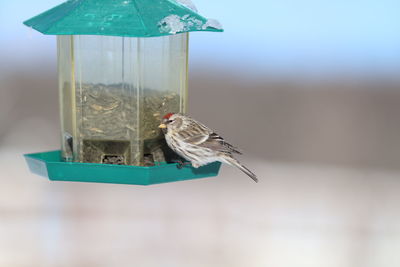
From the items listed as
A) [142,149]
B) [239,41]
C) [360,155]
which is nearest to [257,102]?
[239,41]

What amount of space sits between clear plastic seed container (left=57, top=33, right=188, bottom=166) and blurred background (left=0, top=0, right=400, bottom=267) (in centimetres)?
297

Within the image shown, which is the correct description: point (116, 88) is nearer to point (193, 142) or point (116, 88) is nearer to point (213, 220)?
point (193, 142)

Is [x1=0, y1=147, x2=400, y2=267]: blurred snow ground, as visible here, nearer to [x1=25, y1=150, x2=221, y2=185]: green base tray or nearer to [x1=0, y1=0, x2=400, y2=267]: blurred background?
[x1=0, y1=0, x2=400, y2=267]: blurred background

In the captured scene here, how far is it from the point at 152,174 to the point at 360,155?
577 centimetres

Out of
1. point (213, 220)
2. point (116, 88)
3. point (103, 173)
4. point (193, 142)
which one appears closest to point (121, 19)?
point (116, 88)

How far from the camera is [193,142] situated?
279 cm

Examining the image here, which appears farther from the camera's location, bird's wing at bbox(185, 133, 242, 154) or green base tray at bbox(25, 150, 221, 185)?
bird's wing at bbox(185, 133, 242, 154)

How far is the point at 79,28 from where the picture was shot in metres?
2.23

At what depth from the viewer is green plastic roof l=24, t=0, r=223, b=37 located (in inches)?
87.1

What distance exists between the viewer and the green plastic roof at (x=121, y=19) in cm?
221

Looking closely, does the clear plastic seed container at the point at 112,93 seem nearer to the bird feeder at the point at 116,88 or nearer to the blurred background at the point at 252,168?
the bird feeder at the point at 116,88

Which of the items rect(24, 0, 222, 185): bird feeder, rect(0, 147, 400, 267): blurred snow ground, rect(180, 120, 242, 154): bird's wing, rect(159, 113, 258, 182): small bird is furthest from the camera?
rect(0, 147, 400, 267): blurred snow ground

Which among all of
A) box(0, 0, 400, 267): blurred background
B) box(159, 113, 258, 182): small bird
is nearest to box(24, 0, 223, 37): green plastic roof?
box(159, 113, 258, 182): small bird

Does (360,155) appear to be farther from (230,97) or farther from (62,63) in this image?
(62,63)
